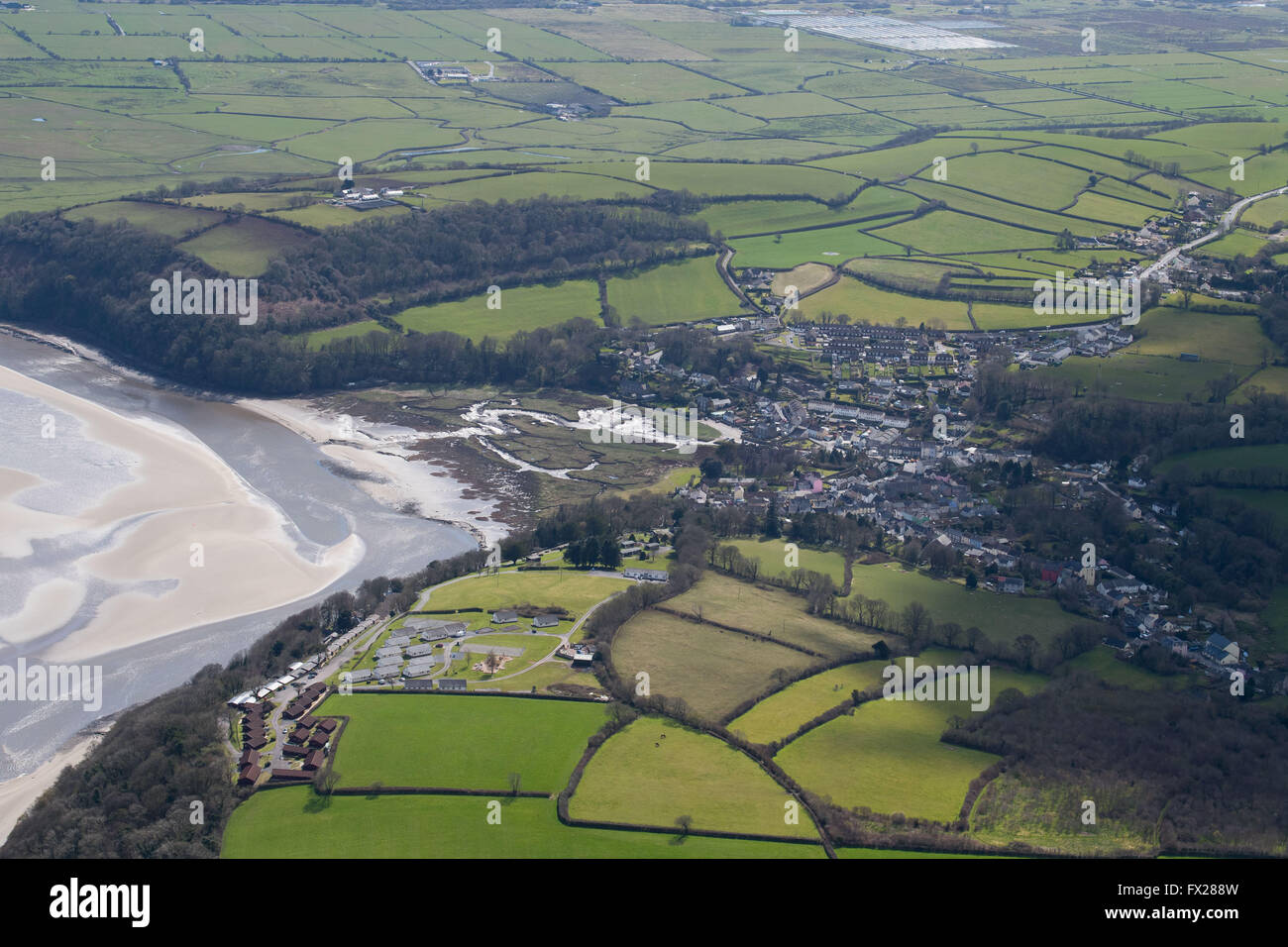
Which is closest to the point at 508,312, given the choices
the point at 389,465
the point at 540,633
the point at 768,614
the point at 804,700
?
the point at 389,465

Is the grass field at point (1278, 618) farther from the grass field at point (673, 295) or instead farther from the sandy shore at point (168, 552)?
the grass field at point (673, 295)

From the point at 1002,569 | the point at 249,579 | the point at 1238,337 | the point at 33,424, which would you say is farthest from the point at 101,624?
the point at 1238,337

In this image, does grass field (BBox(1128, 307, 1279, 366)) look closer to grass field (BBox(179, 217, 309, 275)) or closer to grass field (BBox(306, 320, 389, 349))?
grass field (BBox(306, 320, 389, 349))

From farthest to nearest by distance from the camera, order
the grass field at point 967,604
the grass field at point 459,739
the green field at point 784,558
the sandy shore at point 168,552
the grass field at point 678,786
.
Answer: the green field at point 784,558, the sandy shore at point 168,552, the grass field at point 967,604, the grass field at point 459,739, the grass field at point 678,786

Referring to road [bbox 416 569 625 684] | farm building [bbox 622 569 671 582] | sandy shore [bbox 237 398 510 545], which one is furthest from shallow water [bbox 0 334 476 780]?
farm building [bbox 622 569 671 582]

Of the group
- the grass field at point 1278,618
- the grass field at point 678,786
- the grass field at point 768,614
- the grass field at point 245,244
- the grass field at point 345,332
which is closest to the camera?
the grass field at point 678,786

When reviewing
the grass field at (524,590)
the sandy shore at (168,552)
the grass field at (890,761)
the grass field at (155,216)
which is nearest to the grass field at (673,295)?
the grass field at (155,216)
